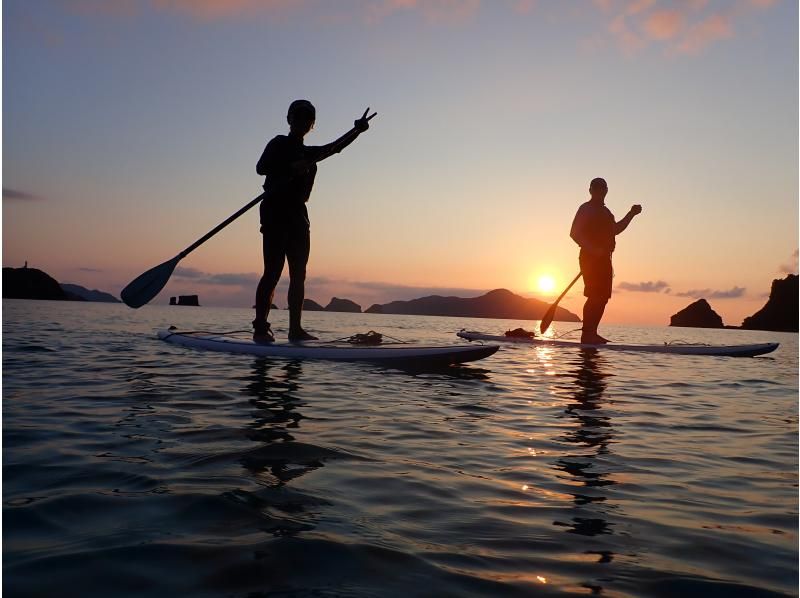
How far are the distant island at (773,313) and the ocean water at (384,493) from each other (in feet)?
408

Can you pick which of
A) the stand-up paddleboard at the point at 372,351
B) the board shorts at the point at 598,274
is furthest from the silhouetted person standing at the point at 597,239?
the stand-up paddleboard at the point at 372,351

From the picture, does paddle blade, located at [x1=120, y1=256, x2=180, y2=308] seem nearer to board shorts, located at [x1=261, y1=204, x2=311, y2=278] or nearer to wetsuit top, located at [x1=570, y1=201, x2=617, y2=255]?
board shorts, located at [x1=261, y1=204, x2=311, y2=278]

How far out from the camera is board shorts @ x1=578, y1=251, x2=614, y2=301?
12.9 meters

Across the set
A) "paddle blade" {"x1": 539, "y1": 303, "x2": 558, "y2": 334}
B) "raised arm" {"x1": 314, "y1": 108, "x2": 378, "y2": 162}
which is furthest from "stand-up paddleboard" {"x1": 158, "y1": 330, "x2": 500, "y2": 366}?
"paddle blade" {"x1": 539, "y1": 303, "x2": 558, "y2": 334}

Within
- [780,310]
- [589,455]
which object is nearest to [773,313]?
[780,310]

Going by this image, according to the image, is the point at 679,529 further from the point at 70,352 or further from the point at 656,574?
the point at 70,352

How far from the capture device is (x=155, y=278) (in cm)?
996

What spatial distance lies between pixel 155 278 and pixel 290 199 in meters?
2.82

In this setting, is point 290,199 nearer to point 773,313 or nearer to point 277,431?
point 277,431

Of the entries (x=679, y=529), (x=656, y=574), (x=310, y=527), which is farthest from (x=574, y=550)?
(x=310, y=527)

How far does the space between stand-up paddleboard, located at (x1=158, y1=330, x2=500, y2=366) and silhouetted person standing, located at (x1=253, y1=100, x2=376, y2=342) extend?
448 mm

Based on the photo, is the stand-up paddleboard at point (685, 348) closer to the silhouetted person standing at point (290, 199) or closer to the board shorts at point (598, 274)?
the board shorts at point (598, 274)

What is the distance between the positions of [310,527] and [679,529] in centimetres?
161

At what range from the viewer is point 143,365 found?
789cm
